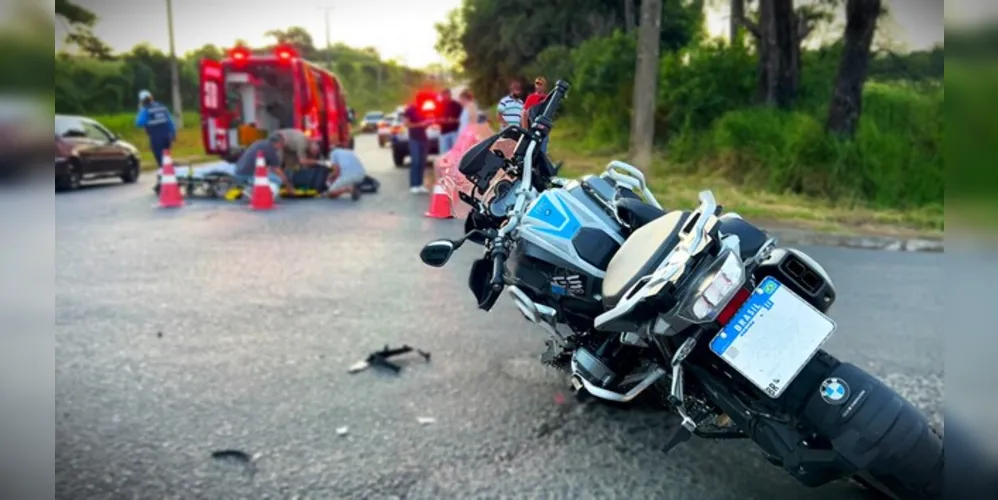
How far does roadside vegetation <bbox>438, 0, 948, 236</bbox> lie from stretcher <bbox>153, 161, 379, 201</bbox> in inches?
192

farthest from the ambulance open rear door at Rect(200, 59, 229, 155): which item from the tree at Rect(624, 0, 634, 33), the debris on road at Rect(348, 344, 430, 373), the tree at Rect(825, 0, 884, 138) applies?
the debris on road at Rect(348, 344, 430, 373)

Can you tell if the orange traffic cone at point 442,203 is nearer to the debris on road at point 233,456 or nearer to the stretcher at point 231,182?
the debris on road at point 233,456

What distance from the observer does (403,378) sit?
425cm

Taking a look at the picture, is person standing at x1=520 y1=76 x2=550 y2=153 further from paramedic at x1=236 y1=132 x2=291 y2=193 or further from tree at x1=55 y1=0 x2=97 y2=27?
paramedic at x1=236 y1=132 x2=291 y2=193

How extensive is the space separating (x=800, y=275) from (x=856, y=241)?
23.2 feet

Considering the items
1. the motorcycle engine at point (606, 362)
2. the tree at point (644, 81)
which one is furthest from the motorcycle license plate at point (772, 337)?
the tree at point (644, 81)

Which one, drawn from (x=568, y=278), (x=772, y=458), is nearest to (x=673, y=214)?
(x=568, y=278)

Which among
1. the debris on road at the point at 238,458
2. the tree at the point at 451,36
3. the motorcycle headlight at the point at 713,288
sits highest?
the tree at the point at 451,36

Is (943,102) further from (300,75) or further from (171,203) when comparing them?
(300,75)

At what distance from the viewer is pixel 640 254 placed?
2.74 meters

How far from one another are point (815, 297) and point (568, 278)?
0.87 m

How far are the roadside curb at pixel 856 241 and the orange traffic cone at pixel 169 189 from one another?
317 inches

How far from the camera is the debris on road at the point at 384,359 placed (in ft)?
14.4

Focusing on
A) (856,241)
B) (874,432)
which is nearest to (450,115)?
(874,432)
